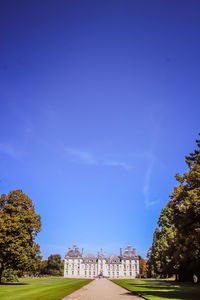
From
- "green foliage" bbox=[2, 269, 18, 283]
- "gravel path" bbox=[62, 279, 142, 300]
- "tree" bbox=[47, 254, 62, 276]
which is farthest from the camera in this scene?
"tree" bbox=[47, 254, 62, 276]

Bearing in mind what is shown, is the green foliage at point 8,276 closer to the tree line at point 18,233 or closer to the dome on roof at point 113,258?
the tree line at point 18,233

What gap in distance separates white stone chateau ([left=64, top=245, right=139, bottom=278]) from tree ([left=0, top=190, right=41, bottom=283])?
86992mm

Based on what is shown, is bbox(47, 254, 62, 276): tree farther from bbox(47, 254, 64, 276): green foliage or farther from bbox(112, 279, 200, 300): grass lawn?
bbox(112, 279, 200, 300): grass lawn

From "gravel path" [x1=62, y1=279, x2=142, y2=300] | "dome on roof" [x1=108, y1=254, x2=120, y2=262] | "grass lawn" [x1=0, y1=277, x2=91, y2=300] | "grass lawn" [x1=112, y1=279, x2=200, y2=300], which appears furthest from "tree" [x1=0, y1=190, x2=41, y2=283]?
"dome on roof" [x1=108, y1=254, x2=120, y2=262]

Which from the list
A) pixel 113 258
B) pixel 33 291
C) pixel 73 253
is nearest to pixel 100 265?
pixel 113 258

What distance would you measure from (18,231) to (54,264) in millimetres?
85306

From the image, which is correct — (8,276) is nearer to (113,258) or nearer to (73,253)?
(73,253)

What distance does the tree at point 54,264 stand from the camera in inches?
4004

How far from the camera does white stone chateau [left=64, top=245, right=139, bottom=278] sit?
4203 inches

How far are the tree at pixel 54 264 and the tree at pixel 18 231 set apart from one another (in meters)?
80.2

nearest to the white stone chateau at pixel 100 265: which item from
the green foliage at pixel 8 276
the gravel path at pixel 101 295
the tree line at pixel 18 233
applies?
the green foliage at pixel 8 276

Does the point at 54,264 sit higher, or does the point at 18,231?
the point at 18,231

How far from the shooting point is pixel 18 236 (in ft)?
93.5

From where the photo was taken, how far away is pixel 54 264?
102 m
